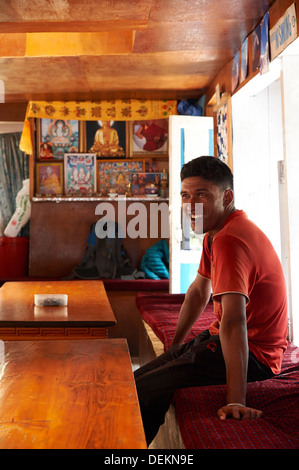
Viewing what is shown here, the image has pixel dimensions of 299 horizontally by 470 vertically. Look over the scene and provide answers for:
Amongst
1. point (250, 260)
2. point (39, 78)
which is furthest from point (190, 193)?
point (39, 78)

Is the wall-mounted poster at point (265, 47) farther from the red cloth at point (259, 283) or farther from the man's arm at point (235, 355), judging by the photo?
the man's arm at point (235, 355)

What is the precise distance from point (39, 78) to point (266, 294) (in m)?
4.27

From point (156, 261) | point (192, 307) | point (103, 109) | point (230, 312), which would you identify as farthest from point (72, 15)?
point (156, 261)

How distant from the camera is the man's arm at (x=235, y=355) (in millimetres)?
1670

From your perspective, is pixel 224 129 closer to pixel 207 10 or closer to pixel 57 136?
pixel 207 10

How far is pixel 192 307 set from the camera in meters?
2.43

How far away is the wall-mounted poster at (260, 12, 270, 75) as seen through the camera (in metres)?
3.45

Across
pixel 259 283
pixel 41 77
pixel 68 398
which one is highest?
pixel 41 77

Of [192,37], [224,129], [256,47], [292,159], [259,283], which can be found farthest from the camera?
[224,129]

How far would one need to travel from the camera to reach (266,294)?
1924mm

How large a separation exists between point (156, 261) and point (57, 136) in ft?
7.02

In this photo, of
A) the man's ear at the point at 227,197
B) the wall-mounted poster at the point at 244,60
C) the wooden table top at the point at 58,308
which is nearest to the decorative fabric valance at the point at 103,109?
the wall-mounted poster at the point at 244,60

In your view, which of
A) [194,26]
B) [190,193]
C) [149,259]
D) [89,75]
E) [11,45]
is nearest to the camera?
[190,193]

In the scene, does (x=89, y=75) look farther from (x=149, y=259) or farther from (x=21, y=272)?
(x=21, y=272)
